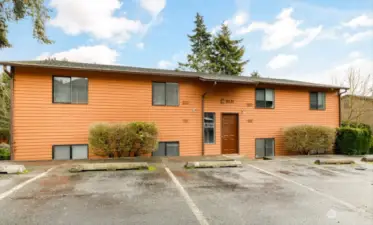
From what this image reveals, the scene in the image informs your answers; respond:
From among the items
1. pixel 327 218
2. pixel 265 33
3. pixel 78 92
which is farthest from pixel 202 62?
pixel 327 218

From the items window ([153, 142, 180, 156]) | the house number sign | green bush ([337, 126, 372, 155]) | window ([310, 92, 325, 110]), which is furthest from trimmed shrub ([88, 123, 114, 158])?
green bush ([337, 126, 372, 155])

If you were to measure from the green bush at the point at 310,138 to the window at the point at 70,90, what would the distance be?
10431 millimetres

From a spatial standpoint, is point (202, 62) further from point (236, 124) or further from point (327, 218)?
point (327, 218)

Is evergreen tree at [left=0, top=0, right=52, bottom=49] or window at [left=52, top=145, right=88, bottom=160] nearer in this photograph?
evergreen tree at [left=0, top=0, right=52, bottom=49]

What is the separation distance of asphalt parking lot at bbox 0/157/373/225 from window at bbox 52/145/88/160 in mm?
2434

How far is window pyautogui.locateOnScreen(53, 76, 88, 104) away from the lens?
28.7ft

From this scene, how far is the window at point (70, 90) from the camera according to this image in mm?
8734

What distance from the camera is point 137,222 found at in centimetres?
308

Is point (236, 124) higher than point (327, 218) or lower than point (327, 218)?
higher

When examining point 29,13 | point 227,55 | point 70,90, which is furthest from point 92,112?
point 227,55

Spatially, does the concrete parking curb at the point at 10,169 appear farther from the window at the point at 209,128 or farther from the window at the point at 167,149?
the window at the point at 209,128

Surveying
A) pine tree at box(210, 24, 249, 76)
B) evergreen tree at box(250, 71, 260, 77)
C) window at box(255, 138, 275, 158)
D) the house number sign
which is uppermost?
pine tree at box(210, 24, 249, 76)

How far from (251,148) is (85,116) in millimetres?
8350

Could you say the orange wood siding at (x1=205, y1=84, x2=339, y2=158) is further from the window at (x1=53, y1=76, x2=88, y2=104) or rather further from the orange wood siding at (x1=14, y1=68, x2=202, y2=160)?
the window at (x1=53, y1=76, x2=88, y2=104)
